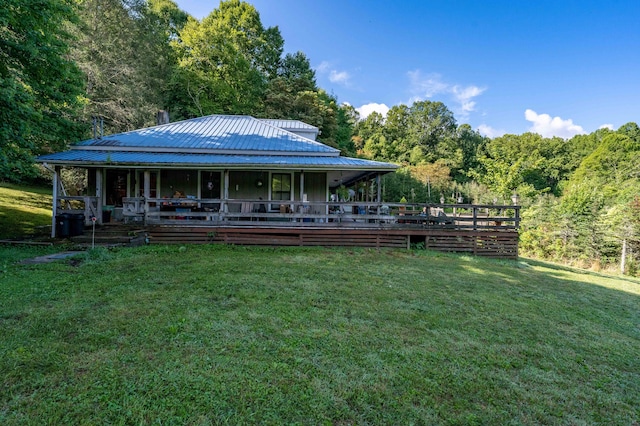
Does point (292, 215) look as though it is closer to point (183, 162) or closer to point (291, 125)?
point (183, 162)

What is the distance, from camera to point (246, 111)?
96.6 ft

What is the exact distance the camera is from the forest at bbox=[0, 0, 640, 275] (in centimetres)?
998

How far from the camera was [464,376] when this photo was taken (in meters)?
3.01

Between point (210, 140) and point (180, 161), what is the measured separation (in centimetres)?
341

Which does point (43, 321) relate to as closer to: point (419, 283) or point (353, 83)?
point (419, 283)

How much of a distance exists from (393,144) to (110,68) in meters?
37.7

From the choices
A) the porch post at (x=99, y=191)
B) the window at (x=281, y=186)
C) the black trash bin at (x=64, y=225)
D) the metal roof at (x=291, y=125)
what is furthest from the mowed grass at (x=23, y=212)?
the metal roof at (x=291, y=125)

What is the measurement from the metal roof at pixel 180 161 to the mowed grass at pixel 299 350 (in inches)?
192

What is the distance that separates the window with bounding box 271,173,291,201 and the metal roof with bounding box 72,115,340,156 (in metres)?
1.13

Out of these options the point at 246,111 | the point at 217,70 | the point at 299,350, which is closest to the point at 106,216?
the point at 299,350

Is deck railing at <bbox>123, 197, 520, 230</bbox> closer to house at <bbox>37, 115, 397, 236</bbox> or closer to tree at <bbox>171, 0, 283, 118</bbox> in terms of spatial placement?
house at <bbox>37, 115, 397, 236</bbox>

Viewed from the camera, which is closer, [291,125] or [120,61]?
[291,125]

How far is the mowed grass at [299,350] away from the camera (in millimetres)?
2432

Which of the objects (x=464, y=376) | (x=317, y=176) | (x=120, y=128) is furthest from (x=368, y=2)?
(x=464, y=376)
